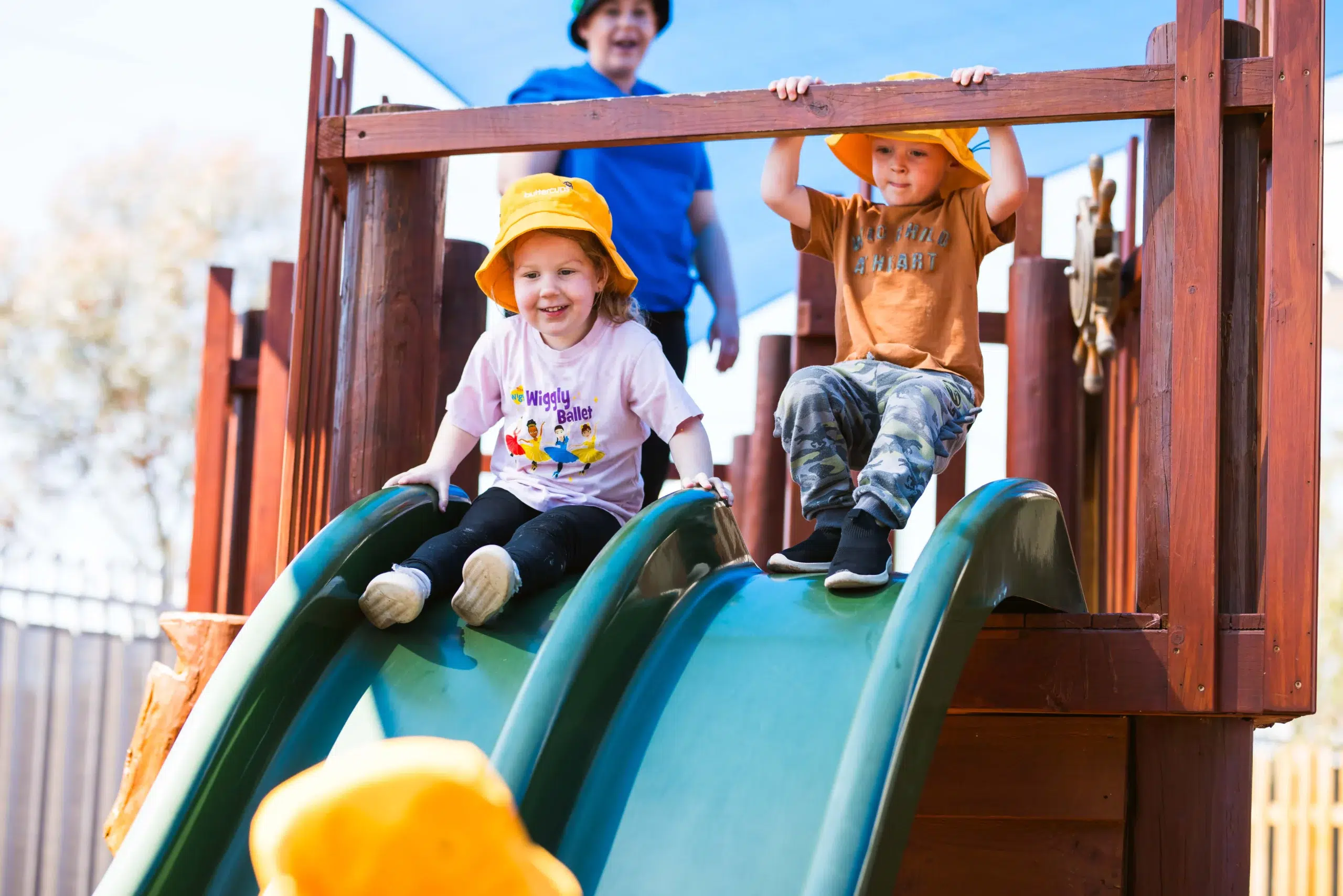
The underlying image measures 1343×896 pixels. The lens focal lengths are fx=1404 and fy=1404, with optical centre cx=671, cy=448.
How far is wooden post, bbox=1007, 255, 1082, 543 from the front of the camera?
5.21 meters

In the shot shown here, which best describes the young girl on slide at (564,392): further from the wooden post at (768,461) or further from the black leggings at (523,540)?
the wooden post at (768,461)

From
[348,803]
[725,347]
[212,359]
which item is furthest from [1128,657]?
[212,359]

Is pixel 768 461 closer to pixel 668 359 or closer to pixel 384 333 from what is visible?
pixel 668 359

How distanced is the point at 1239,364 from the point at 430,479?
1781 millimetres

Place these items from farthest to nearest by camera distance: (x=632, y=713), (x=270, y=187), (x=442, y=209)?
(x=270, y=187), (x=442, y=209), (x=632, y=713)

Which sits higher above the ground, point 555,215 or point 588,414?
point 555,215

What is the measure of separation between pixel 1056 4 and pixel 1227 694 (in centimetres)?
378

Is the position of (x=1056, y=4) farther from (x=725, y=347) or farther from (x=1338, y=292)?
(x=1338, y=292)

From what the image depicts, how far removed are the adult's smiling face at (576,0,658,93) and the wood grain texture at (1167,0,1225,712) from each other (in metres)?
1.53

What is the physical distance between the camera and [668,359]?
12.5 feet

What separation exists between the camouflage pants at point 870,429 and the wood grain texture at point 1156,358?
0.41 meters

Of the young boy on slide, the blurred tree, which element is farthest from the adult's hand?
the blurred tree

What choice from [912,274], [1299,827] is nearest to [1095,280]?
[912,274]

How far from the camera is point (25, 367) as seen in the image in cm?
1725
